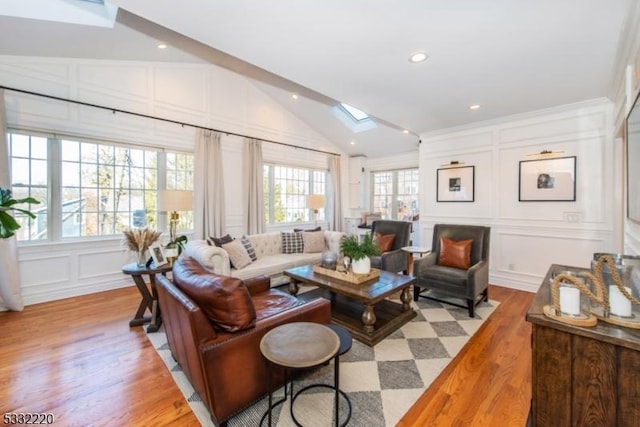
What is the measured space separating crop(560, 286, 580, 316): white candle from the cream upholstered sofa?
2690mm

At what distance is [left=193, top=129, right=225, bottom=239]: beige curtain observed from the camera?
4520 mm

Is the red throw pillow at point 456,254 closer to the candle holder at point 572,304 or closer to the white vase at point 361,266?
the white vase at point 361,266

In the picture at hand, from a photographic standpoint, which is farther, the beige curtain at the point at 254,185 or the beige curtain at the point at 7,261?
the beige curtain at the point at 254,185

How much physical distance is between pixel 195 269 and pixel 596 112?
4.95 m

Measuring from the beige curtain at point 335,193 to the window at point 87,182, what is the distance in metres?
3.37

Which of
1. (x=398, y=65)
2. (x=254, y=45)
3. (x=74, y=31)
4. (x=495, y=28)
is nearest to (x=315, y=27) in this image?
(x=254, y=45)

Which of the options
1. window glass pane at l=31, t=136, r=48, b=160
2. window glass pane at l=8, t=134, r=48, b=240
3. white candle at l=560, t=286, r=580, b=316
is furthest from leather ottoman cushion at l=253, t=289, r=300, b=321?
window glass pane at l=31, t=136, r=48, b=160

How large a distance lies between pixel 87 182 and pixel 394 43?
4348 millimetres

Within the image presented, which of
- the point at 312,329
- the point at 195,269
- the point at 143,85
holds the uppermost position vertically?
the point at 143,85

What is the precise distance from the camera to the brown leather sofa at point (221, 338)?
4.81ft

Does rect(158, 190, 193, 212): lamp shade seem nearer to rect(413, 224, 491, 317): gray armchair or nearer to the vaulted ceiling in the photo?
the vaulted ceiling

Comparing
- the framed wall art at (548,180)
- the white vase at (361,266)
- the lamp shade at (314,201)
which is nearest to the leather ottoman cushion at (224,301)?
the white vase at (361,266)

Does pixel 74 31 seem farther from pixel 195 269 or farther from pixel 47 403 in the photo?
pixel 47 403

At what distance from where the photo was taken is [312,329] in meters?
1.59
